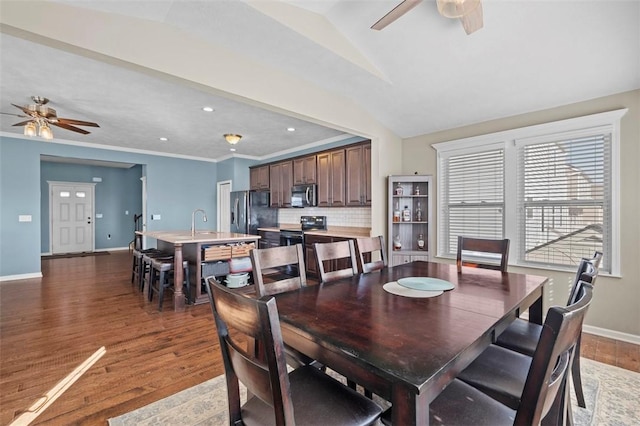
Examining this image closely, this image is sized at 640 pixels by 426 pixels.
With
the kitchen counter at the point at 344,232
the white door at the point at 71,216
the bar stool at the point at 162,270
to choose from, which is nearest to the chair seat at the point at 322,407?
the bar stool at the point at 162,270

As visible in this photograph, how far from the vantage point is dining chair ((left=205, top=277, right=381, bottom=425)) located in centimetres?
84

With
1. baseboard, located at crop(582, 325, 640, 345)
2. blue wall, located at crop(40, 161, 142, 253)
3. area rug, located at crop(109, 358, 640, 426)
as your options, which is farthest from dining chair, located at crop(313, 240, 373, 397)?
blue wall, located at crop(40, 161, 142, 253)

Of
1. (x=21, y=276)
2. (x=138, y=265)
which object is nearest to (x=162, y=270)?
(x=138, y=265)

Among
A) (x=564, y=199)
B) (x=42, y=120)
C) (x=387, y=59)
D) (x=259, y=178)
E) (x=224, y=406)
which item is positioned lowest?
(x=224, y=406)

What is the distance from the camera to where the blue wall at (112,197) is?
340 inches

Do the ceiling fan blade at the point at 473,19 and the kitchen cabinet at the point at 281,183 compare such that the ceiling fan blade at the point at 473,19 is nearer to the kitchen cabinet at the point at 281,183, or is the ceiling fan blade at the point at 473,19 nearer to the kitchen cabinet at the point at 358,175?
the kitchen cabinet at the point at 358,175

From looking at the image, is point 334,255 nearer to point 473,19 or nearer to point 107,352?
point 473,19

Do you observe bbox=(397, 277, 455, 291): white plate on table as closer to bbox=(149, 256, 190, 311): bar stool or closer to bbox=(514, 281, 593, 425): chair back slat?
bbox=(514, 281, 593, 425): chair back slat

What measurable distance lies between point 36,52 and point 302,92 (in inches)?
98.0

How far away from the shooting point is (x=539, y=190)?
11.0 feet

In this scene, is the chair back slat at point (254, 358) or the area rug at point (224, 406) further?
the area rug at point (224, 406)

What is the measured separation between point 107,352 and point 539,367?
319cm

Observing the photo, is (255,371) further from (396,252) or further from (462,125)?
(462,125)

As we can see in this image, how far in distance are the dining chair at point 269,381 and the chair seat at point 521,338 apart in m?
1.05
